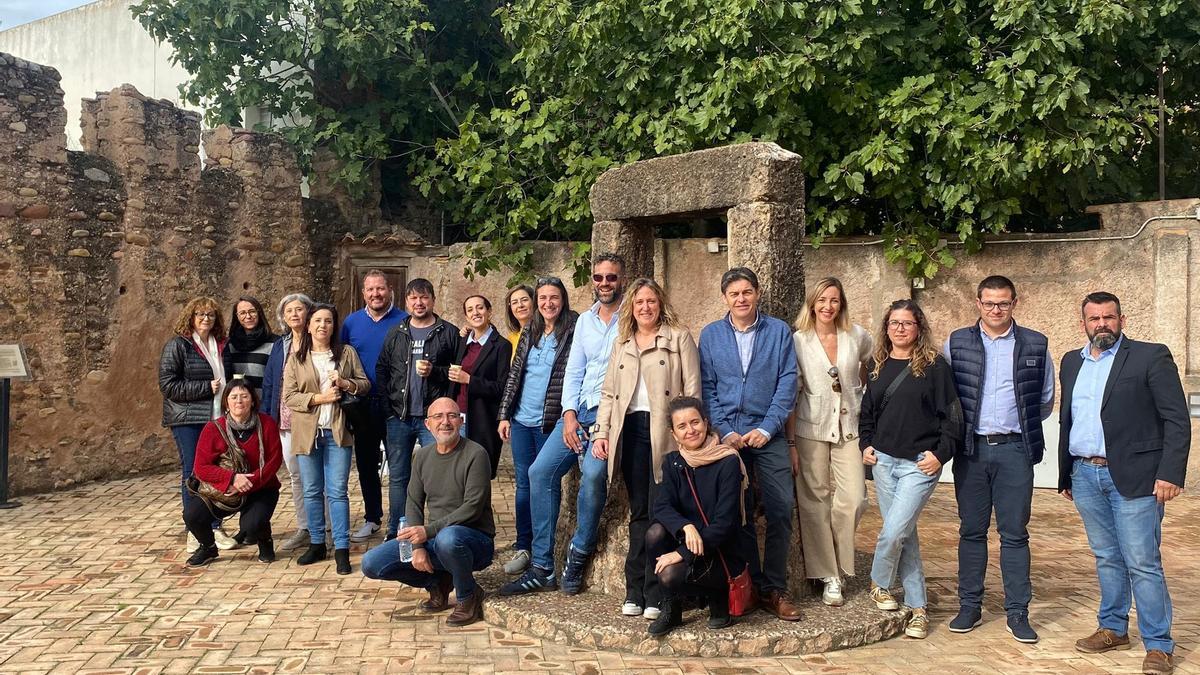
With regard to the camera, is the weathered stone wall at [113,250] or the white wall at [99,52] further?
the white wall at [99,52]

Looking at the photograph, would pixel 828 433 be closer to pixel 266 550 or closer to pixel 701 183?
pixel 701 183

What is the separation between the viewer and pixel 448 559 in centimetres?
479

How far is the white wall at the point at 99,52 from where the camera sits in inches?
556

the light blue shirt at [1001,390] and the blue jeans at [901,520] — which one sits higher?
the light blue shirt at [1001,390]

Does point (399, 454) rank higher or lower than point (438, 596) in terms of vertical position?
higher

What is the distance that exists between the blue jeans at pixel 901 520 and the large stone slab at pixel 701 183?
151 cm

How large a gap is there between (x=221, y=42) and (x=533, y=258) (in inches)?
171

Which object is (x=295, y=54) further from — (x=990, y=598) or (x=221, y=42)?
(x=990, y=598)

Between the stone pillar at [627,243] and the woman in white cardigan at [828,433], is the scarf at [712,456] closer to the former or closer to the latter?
the woman in white cardigan at [828,433]

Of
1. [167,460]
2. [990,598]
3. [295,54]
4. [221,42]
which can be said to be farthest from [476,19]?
[990,598]

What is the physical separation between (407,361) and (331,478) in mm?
844

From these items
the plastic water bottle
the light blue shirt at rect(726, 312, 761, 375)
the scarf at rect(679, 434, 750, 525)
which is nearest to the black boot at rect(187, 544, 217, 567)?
the plastic water bottle

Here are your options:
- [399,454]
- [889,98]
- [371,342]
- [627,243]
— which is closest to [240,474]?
[399,454]

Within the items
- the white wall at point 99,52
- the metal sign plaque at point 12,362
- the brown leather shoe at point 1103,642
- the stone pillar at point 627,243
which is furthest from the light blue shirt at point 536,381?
the white wall at point 99,52
